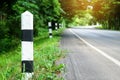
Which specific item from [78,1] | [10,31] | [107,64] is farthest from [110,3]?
[107,64]

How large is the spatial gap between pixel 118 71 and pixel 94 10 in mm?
72912

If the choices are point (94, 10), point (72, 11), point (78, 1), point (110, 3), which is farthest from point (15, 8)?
point (94, 10)

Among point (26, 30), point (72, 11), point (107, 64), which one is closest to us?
point (26, 30)

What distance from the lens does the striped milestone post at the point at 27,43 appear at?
4953mm

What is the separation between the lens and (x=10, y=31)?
1800 centimetres

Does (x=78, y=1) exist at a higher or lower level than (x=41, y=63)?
higher

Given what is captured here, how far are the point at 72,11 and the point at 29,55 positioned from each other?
87.4 ft

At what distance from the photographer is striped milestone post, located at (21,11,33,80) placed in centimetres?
495

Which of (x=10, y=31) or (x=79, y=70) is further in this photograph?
(x=10, y=31)

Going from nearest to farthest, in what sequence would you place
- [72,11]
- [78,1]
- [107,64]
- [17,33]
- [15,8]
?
[107,64], [15,8], [17,33], [72,11], [78,1]

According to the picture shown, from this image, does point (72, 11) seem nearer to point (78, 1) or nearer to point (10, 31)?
point (78, 1)

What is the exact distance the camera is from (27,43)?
497 centimetres

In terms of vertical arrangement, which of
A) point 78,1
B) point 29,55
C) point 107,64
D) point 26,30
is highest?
point 78,1

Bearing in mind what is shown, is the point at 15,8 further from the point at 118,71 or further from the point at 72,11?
the point at 72,11
